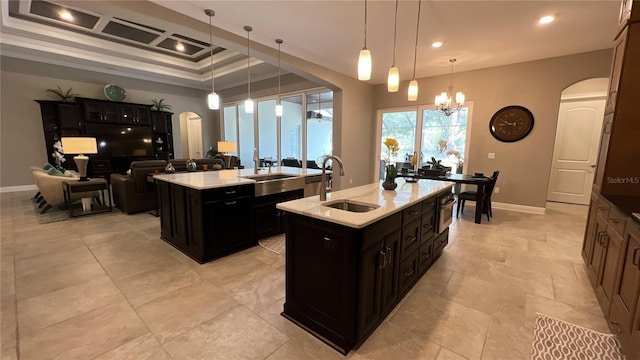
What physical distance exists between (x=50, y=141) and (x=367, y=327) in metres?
8.82

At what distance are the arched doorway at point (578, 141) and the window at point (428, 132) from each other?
2214 millimetres

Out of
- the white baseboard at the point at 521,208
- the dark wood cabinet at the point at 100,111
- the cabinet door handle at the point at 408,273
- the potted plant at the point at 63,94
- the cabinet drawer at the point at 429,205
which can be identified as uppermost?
the potted plant at the point at 63,94

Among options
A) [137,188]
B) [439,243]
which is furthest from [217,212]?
[137,188]

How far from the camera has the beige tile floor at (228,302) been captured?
1.71 metres

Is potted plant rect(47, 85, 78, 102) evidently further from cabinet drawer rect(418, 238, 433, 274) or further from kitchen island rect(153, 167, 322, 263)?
cabinet drawer rect(418, 238, 433, 274)

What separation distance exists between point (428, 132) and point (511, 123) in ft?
5.32

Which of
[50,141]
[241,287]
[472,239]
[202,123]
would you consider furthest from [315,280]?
[202,123]

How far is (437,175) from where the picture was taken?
189 inches

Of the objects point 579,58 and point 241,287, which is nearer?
point 241,287

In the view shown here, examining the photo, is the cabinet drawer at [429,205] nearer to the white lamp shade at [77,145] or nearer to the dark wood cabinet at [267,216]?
the dark wood cabinet at [267,216]

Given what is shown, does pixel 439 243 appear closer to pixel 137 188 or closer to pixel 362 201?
pixel 362 201

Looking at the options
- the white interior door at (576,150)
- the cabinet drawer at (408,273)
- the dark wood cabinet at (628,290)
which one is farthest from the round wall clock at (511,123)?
the cabinet drawer at (408,273)

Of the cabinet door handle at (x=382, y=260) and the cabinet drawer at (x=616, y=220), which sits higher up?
the cabinet drawer at (x=616, y=220)

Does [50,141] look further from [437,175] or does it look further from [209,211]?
[437,175]
